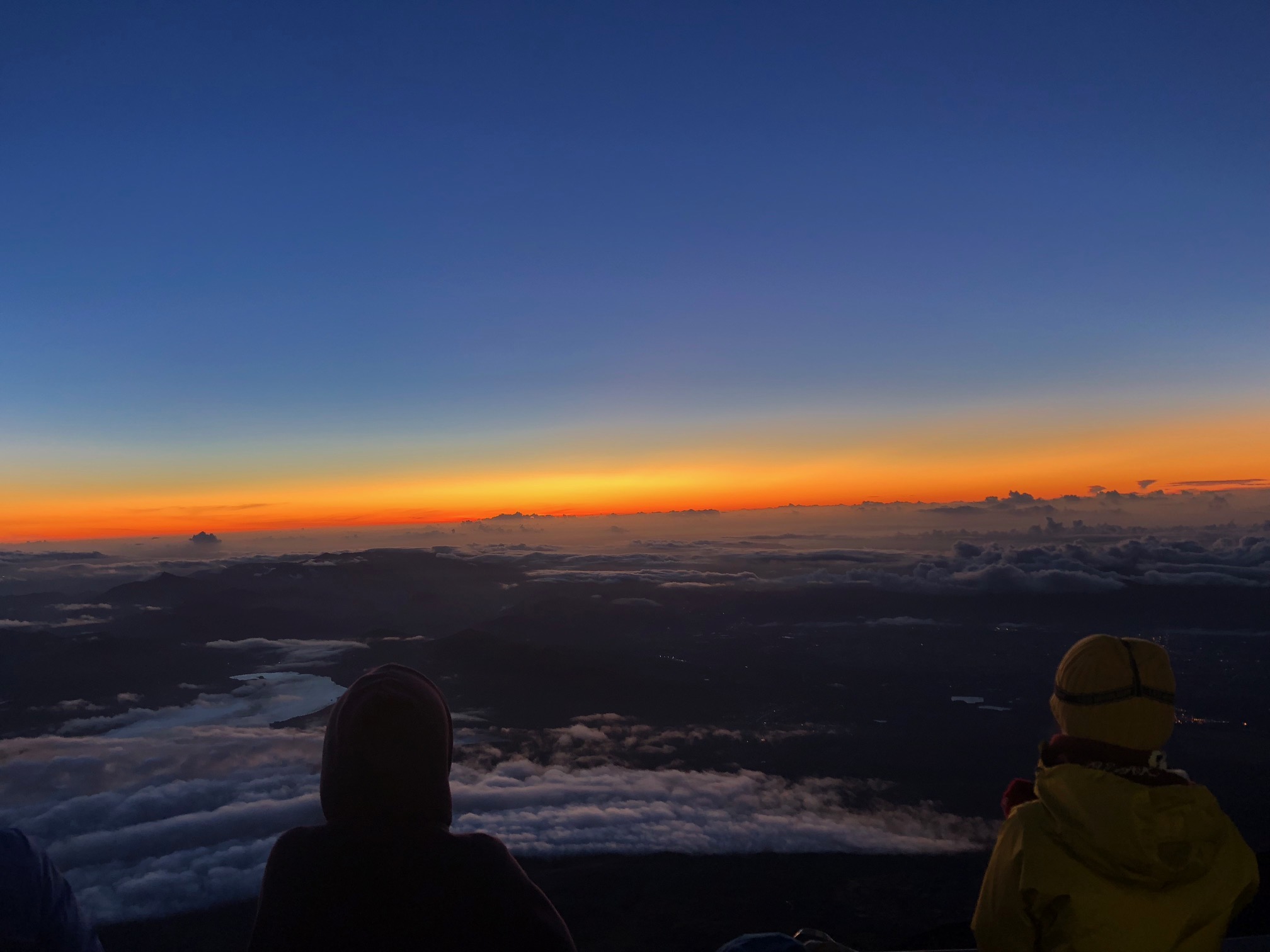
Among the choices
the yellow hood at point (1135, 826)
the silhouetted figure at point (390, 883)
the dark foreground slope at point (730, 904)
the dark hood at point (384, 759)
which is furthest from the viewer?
the dark foreground slope at point (730, 904)

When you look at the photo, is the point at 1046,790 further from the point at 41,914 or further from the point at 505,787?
the point at 505,787

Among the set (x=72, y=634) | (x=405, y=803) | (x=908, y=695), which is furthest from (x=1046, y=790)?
(x=72, y=634)

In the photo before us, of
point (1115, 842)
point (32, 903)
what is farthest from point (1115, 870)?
point (32, 903)

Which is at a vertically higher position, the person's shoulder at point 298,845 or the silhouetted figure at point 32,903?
the person's shoulder at point 298,845

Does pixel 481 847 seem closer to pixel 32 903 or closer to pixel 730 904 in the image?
pixel 32 903

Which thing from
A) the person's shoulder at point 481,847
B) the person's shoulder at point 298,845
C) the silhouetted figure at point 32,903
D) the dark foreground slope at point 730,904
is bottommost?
the dark foreground slope at point 730,904

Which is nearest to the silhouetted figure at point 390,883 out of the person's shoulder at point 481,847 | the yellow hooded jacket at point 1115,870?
the person's shoulder at point 481,847

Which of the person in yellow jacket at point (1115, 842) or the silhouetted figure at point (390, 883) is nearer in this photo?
the silhouetted figure at point (390, 883)

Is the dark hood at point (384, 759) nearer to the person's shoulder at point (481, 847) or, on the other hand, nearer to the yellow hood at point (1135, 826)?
the person's shoulder at point (481, 847)
